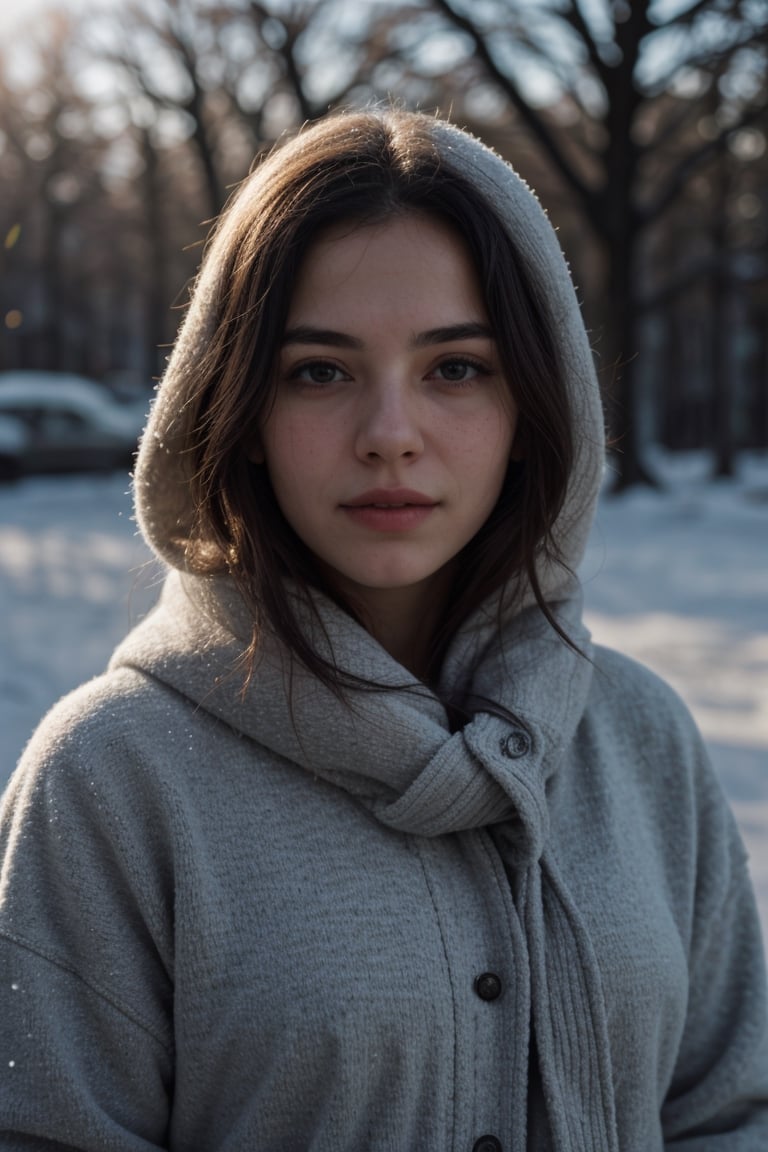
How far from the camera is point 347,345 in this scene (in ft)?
5.23

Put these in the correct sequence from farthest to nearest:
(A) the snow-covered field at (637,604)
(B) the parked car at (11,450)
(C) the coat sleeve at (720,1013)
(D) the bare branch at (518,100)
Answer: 1. (B) the parked car at (11,450)
2. (D) the bare branch at (518,100)
3. (A) the snow-covered field at (637,604)
4. (C) the coat sleeve at (720,1013)

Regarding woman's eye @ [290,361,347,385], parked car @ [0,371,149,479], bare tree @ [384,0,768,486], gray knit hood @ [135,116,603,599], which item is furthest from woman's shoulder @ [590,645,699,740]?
parked car @ [0,371,149,479]

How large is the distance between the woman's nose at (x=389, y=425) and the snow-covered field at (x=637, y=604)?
0.48 metres

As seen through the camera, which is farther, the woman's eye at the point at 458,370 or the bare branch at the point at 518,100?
the bare branch at the point at 518,100

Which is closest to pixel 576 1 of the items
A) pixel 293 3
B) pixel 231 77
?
pixel 293 3

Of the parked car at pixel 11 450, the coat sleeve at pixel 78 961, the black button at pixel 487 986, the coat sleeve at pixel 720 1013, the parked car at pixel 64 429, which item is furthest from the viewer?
the parked car at pixel 64 429

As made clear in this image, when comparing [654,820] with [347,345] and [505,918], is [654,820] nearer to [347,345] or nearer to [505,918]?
[505,918]

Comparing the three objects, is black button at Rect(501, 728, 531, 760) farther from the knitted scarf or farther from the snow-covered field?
the snow-covered field

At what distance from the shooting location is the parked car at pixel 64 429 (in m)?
20.7

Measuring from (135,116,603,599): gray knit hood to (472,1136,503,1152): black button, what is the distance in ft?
2.43

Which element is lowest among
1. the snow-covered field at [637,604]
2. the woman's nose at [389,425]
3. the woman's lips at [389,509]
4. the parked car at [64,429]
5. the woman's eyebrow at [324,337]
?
the snow-covered field at [637,604]

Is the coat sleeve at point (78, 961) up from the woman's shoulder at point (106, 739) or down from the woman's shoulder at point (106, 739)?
down

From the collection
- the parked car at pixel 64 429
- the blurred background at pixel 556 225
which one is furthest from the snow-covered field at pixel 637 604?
the parked car at pixel 64 429

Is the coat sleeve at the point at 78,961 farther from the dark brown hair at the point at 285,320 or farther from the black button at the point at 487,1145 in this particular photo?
the black button at the point at 487,1145
